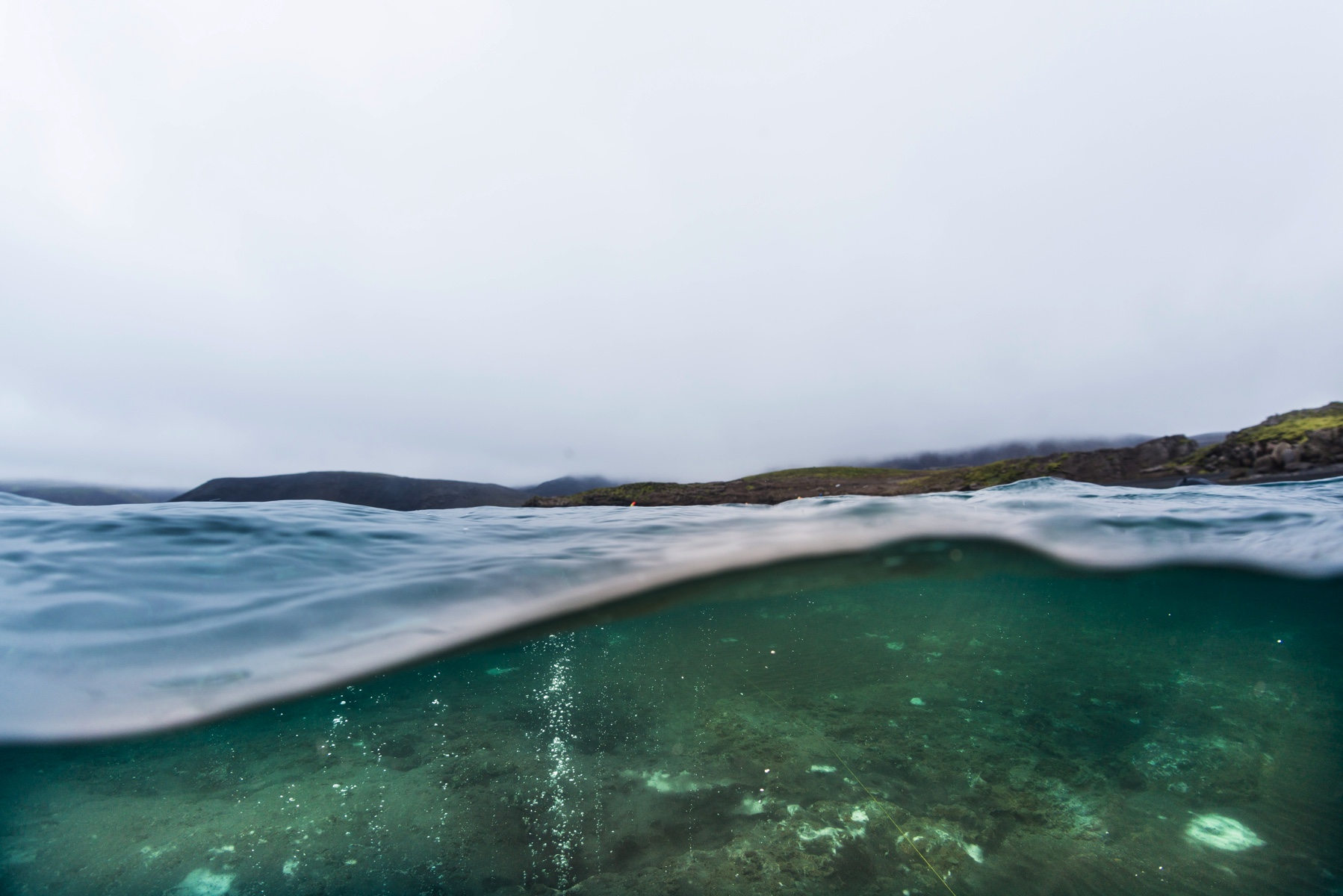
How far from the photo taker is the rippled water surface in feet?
10.4

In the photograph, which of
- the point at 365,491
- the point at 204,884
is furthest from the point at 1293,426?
the point at 365,491

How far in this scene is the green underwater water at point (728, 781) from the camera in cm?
306

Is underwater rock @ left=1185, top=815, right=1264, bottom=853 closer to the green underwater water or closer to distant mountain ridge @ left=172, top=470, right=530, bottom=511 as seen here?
the green underwater water

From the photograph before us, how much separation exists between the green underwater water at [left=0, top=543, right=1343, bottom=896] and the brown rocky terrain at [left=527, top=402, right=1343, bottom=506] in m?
Result: 18.6

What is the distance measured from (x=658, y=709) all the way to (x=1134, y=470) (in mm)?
38028

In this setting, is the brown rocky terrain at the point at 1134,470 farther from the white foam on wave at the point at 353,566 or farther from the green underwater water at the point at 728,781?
the green underwater water at the point at 728,781

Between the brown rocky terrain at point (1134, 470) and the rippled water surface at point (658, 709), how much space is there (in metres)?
17.4

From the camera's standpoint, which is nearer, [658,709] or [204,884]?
[204,884]

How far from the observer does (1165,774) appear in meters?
3.90

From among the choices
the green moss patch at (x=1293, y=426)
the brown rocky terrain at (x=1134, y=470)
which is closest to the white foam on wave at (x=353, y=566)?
the brown rocky terrain at (x=1134, y=470)

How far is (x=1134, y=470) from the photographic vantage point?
93.1 feet

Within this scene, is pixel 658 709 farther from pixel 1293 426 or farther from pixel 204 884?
pixel 1293 426

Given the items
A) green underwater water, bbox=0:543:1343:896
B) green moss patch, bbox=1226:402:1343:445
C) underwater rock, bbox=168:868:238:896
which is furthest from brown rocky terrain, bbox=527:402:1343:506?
underwater rock, bbox=168:868:238:896

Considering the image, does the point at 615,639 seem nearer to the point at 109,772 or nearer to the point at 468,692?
the point at 468,692
